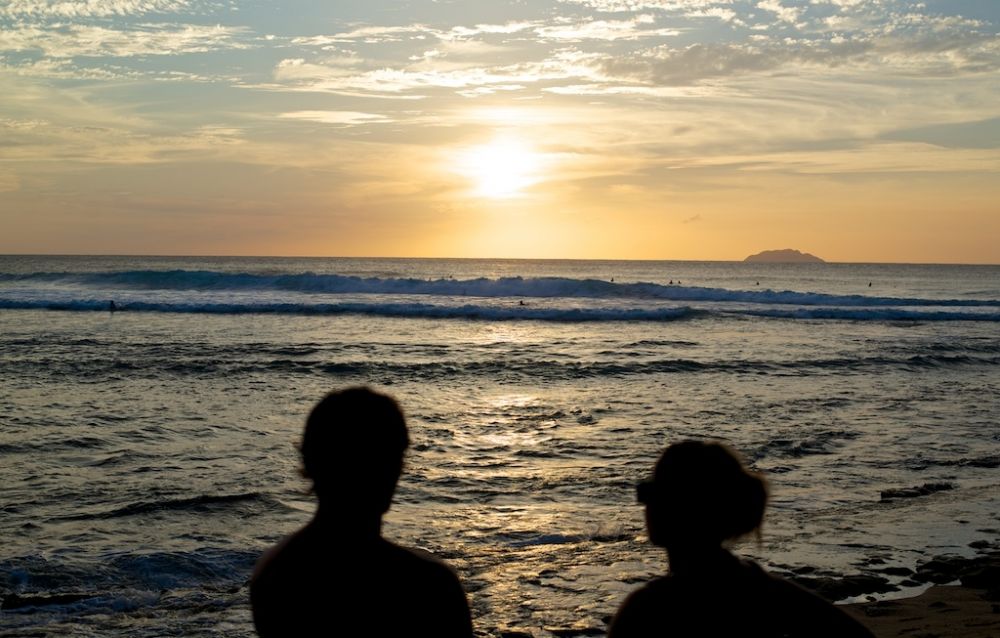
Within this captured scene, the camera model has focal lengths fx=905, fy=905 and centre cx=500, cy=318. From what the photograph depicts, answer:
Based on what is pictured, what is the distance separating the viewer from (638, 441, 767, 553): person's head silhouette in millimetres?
2234

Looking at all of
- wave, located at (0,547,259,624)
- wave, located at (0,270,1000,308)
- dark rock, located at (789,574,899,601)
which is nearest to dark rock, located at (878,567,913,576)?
dark rock, located at (789,574,899,601)

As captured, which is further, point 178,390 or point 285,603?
point 178,390

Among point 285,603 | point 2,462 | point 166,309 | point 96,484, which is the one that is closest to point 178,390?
point 2,462

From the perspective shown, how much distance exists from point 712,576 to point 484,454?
31.9 ft

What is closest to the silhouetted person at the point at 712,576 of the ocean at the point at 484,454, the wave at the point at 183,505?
the ocean at the point at 484,454

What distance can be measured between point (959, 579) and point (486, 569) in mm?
3738

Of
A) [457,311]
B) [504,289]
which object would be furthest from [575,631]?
[504,289]

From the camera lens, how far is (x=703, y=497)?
88.1 inches

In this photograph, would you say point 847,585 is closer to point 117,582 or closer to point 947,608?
point 947,608

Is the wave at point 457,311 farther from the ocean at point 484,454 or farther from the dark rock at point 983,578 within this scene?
the dark rock at point 983,578

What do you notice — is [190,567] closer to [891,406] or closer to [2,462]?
[2,462]

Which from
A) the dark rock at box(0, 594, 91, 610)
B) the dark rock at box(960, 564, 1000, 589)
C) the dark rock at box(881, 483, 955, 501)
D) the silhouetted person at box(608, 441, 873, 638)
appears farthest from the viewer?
the dark rock at box(881, 483, 955, 501)

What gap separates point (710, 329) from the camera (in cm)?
3369

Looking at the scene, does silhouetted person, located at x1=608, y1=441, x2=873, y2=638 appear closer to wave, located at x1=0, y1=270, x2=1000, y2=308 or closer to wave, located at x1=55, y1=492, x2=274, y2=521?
wave, located at x1=55, y1=492, x2=274, y2=521
